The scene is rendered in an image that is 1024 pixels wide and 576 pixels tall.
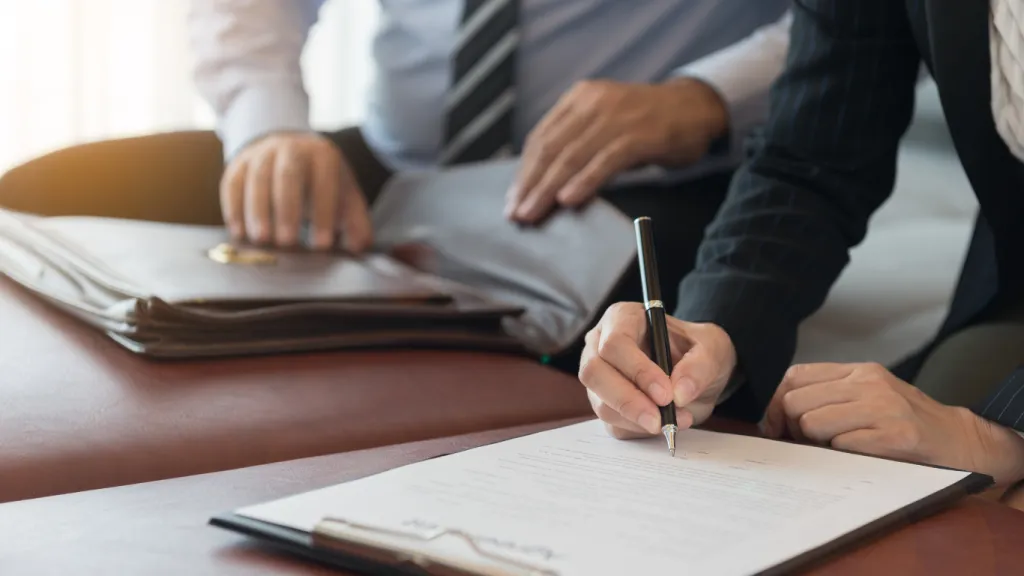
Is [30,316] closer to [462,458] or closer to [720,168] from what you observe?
[462,458]

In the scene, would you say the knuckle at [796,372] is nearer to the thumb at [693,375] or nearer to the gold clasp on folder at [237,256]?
the thumb at [693,375]

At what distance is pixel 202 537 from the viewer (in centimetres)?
51

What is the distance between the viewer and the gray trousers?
0.87 meters

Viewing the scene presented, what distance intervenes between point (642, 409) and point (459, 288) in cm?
50

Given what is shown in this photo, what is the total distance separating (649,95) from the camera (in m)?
1.22

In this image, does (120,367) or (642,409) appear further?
(120,367)

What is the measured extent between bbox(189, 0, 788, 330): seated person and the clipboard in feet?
1.86

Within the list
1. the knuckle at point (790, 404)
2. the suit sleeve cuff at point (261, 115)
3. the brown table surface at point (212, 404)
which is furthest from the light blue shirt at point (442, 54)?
the knuckle at point (790, 404)

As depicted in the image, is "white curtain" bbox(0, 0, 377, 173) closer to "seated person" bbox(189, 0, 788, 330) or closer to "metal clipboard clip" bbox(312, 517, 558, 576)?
"seated person" bbox(189, 0, 788, 330)

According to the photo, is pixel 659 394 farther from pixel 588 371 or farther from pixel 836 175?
pixel 836 175

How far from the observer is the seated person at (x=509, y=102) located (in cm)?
119

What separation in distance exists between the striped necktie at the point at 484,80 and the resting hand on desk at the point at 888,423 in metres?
0.76

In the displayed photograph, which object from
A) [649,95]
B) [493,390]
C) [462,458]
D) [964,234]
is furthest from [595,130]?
[462,458]

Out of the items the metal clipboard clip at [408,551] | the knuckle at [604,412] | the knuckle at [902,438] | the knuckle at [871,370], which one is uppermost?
the knuckle at [871,370]
